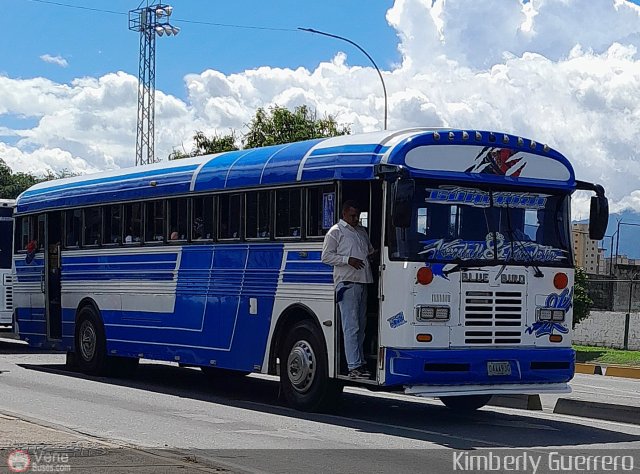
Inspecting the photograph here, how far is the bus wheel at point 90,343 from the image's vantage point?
19.2 meters

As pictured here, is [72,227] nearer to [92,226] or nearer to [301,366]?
[92,226]

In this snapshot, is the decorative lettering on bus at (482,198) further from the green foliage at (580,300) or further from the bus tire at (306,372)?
the green foliage at (580,300)

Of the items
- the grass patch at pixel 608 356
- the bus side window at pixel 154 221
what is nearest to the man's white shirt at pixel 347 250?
the bus side window at pixel 154 221

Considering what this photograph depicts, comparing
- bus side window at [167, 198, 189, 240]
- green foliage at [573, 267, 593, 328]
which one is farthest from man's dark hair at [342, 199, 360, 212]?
green foliage at [573, 267, 593, 328]

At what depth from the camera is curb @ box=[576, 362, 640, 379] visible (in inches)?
993

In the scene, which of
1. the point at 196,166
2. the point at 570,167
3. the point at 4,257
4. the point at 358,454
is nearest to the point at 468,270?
the point at 570,167

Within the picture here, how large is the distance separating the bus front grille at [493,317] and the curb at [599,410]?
1625mm

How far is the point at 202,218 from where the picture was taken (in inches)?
657

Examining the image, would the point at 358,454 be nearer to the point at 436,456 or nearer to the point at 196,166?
the point at 436,456

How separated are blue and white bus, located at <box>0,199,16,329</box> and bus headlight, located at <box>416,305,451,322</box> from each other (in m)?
14.4

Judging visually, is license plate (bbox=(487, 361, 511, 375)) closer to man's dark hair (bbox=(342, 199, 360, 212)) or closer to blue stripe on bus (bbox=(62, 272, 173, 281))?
man's dark hair (bbox=(342, 199, 360, 212))

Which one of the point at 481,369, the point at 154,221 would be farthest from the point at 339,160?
the point at 154,221

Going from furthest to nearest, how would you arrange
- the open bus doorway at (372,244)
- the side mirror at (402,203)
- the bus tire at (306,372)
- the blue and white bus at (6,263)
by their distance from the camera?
the blue and white bus at (6,263) < the bus tire at (306,372) < the open bus doorway at (372,244) < the side mirror at (402,203)

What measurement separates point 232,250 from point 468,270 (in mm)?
3706
